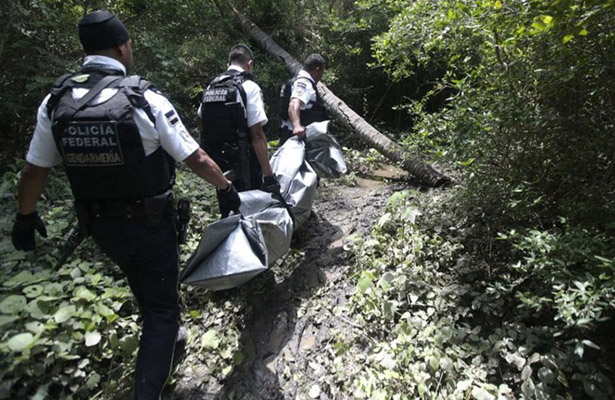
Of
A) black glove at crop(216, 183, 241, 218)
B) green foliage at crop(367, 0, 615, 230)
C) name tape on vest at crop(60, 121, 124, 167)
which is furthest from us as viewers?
black glove at crop(216, 183, 241, 218)

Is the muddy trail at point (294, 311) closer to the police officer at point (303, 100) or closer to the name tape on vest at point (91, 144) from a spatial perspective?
the police officer at point (303, 100)

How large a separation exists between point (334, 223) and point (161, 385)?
2524mm

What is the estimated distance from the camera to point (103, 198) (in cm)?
204

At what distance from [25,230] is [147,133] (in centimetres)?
104

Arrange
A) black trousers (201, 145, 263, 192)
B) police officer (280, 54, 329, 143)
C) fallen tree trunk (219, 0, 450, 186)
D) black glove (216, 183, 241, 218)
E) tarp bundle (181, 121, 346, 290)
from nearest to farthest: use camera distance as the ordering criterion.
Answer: tarp bundle (181, 121, 346, 290) < black glove (216, 183, 241, 218) < black trousers (201, 145, 263, 192) < police officer (280, 54, 329, 143) < fallen tree trunk (219, 0, 450, 186)

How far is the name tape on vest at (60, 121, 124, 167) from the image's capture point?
1.88 metres

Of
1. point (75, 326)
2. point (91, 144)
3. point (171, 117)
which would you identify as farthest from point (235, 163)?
point (75, 326)

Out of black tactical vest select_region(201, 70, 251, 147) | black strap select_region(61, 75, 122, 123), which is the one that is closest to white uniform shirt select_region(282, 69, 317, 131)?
black tactical vest select_region(201, 70, 251, 147)

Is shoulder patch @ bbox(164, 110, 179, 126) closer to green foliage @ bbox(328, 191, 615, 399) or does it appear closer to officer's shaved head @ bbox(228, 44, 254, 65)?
officer's shaved head @ bbox(228, 44, 254, 65)

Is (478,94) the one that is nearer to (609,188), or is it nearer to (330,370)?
(609,188)

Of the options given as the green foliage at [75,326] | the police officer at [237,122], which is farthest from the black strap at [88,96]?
the police officer at [237,122]

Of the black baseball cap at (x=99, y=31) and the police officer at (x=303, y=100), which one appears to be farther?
the police officer at (x=303, y=100)

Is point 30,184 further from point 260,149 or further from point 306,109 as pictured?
point 306,109

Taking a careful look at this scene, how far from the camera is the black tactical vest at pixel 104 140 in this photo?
1885 millimetres
